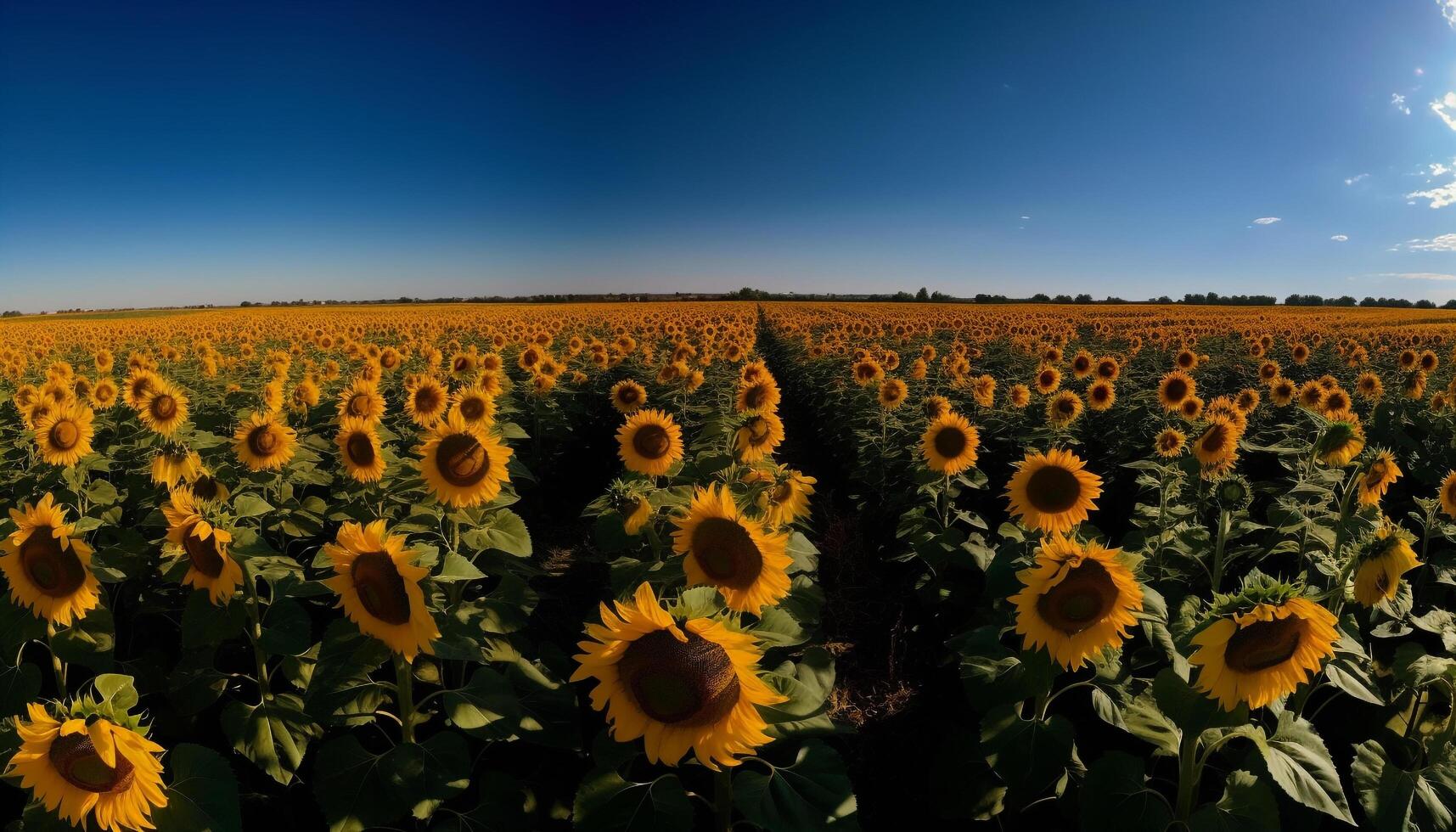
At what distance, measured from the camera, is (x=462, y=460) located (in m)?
3.29

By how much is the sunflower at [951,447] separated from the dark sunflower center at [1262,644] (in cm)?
310

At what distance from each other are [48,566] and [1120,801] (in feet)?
14.5

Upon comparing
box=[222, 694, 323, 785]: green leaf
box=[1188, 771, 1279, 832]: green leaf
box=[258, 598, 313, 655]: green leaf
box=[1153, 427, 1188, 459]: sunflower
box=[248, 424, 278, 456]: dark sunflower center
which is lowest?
box=[222, 694, 323, 785]: green leaf

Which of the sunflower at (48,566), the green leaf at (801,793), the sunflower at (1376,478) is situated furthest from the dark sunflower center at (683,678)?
the sunflower at (1376,478)

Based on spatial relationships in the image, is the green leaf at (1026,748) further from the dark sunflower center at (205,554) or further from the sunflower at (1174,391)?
the sunflower at (1174,391)

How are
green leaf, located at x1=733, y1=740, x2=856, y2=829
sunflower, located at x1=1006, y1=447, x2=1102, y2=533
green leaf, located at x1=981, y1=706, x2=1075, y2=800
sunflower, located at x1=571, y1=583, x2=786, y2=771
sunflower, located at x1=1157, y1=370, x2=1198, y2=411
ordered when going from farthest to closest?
sunflower, located at x1=1157, y1=370, x2=1198, y2=411
sunflower, located at x1=1006, y1=447, x2=1102, y2=533
green leaf, located at x1=981, y1=706, x2=1075, y2=800
green leaf, located at x1=733, y1=740, x2=856, y2=829
sunflower, located at x1=571, y1=583, x2=786, y2=771

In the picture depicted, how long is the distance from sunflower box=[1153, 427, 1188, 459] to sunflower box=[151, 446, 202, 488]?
785cm

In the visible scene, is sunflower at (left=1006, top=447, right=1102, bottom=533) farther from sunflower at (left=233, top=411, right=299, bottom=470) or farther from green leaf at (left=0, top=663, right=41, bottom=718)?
sunflower at (left=233, top=411, right=299, bottom=470)

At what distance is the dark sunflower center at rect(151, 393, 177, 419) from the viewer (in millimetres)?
6051

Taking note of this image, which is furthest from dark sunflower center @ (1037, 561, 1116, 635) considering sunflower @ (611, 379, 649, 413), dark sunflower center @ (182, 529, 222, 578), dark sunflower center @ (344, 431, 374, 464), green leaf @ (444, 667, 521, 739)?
sunflower @ (611, 379, 649, 413)

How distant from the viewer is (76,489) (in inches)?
172

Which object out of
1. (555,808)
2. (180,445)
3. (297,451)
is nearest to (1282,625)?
(555,808)

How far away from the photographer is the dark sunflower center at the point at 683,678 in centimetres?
183

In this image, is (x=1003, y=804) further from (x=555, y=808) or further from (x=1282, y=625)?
(x=555, y=808)
